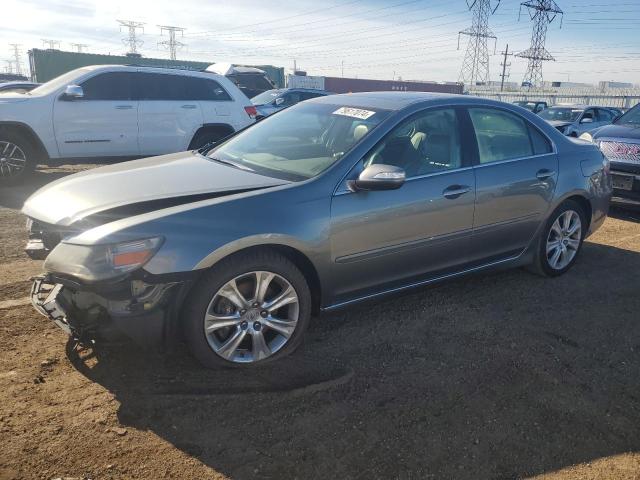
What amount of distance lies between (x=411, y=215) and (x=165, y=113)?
6285 mm

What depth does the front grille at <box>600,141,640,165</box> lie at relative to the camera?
7.08 meters

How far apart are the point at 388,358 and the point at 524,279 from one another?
2.07 meters

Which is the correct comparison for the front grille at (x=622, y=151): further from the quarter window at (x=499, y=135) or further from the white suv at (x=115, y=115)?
the white suv at (x=115, y=115)

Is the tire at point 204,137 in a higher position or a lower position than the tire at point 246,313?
higher

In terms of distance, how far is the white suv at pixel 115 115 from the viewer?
25.8ft

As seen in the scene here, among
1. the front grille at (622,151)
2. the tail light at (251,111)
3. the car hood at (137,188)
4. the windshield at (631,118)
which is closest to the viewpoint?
the car hood at (137,188)

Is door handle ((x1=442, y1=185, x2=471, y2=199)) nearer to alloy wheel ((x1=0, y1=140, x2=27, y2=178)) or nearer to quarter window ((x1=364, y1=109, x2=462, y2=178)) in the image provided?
quarter window ((x1=364, y1=109, x2=462, y2=178))

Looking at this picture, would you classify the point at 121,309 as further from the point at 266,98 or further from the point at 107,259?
the point at 266,98

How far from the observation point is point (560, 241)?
191 inches

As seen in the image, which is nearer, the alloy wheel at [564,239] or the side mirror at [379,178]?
the side mirror at [379,178]

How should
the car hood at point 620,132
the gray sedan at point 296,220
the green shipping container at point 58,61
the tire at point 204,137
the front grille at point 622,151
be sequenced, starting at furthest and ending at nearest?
the green shipping container at point 58,61 < the tire at point 204,137 < the car hood at point 620,132 < the front grille at point 622,151 < the gray sedan at point 296,220

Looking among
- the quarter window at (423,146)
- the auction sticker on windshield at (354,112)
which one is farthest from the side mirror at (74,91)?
the quarter window at (423,146)

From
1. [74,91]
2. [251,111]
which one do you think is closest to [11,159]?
[74,91]

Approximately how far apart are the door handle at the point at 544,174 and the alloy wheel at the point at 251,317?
248 cm
